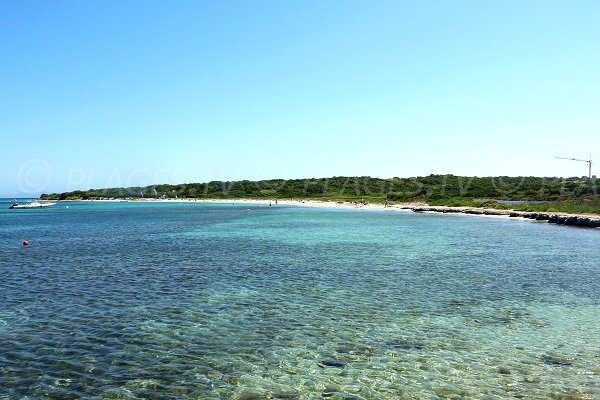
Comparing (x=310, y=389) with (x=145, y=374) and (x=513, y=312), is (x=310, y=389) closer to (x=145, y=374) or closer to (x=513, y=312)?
(x=145, y=374)

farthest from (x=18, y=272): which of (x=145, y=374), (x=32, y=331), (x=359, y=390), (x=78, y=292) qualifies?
(x=359, y=390)

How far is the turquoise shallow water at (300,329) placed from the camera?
853 cm

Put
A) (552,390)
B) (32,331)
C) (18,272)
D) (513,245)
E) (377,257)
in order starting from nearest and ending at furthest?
(552,390) → (32,331) → (18,272) → (377,257) → (513,245)

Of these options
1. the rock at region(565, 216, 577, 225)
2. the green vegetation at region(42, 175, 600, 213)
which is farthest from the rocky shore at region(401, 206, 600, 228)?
the green vegetation at region(42, 175, 600, 213)

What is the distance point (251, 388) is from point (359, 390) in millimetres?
2056

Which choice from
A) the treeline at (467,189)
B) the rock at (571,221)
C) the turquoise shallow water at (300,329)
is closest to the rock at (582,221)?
the rock at (571,221)

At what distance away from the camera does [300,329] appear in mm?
12031

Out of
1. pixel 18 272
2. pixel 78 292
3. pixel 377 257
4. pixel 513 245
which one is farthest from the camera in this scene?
pixel 513 245

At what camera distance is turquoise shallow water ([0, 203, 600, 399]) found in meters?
8.53

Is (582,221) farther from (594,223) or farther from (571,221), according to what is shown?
(594,223)

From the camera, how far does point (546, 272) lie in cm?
2156

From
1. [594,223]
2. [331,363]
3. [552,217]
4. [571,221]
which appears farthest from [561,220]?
[331,363]

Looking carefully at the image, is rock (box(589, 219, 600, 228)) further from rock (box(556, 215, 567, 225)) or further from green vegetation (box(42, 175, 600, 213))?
green vegetation (box(42, 175, 600, 213))

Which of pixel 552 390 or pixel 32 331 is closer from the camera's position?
pixel 552 390
